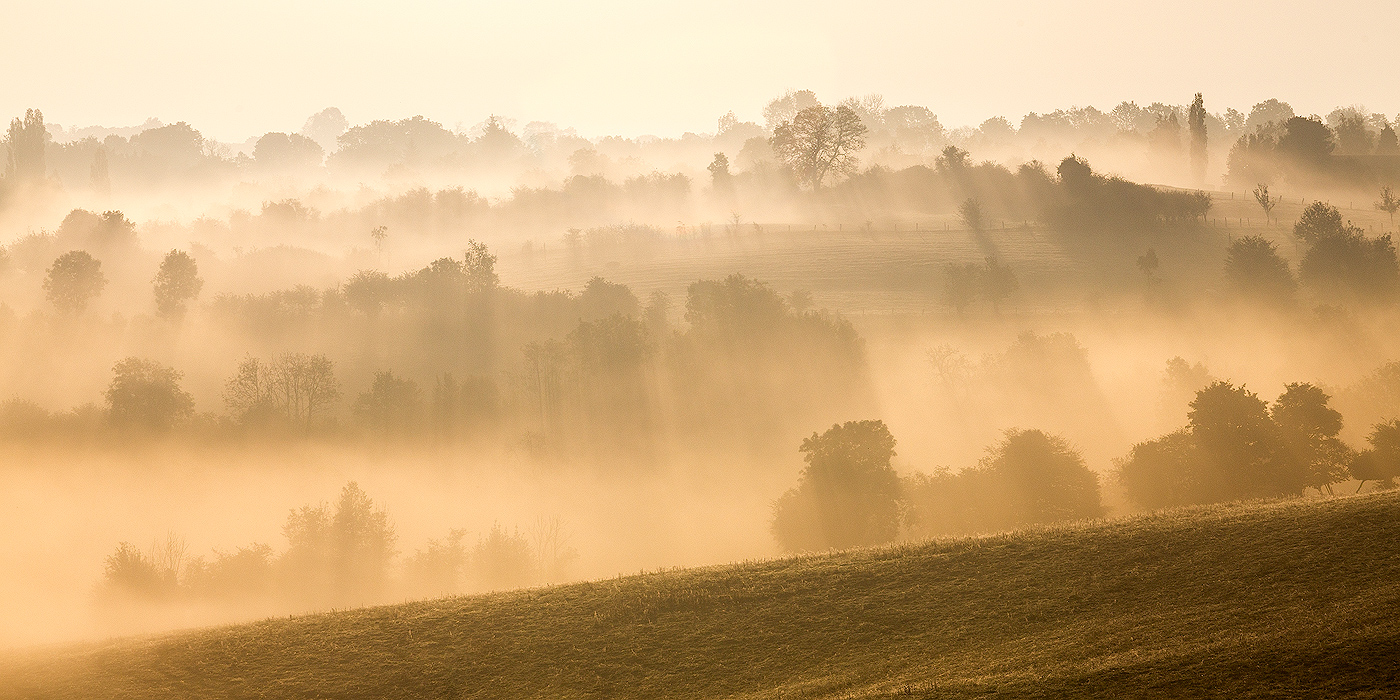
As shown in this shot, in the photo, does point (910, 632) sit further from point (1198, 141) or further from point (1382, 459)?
point (1198, 141)

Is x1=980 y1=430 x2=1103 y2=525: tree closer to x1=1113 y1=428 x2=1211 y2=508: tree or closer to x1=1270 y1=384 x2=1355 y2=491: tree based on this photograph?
x1=1113 y1=428 x2=1211 y2=508: tree

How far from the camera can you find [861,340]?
114625 mm

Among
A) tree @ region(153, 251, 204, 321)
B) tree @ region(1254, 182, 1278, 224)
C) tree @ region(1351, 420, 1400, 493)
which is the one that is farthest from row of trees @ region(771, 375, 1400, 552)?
tree @ region(153, 251, 204, 321)

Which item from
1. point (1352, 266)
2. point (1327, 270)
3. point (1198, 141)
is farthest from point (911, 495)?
point (1198, 141)

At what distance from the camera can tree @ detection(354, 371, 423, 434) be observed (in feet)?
358

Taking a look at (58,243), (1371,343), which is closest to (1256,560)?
(1371,343)

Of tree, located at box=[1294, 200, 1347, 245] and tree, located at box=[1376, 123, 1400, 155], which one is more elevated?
tree, located at box=[1376, 123, 1400, 155]

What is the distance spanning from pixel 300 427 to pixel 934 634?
97142 millimetres

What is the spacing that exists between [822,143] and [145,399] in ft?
439

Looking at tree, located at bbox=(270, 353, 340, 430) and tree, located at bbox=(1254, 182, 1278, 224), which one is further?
tree, located at bbox=(1254, 182, 1278, 224)

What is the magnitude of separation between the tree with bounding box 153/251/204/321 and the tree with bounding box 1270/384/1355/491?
448 ft

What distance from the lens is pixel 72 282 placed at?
126 m

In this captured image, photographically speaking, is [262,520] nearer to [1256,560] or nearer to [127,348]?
[127,348]

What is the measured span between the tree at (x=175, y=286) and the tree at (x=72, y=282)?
8602 millimetres
